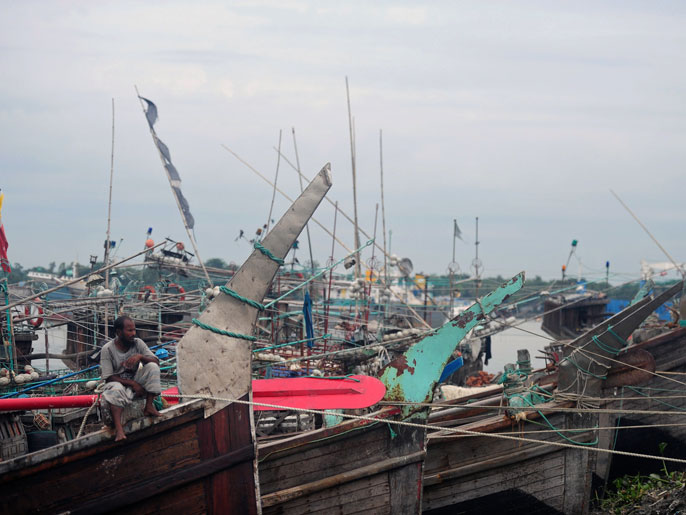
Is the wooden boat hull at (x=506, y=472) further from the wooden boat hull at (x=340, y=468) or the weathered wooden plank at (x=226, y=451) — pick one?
the weathered wooden plank at (x=226, y=451)

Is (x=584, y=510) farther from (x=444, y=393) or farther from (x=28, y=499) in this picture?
(x=28, y=499)

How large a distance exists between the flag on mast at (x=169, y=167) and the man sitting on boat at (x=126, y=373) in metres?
7.99

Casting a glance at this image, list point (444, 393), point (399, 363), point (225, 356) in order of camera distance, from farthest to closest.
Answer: point (444, 393) → point (399, 363) → point (225, 356)

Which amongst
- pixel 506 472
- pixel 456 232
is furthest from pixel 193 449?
pixel 456 232

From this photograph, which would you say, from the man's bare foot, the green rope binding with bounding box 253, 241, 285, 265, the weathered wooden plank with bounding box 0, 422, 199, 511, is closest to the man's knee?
the man's bare foot

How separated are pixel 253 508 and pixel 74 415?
5385mm

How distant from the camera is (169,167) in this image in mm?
13398

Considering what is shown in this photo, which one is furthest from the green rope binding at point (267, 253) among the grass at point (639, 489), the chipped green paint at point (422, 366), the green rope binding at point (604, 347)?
the grass at point (639, 489)

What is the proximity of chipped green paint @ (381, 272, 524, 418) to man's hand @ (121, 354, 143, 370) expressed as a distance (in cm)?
272

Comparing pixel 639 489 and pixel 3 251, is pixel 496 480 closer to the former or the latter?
pixel 639 489

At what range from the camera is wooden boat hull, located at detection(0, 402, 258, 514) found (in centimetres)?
484

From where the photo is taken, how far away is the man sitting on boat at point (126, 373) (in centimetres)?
496

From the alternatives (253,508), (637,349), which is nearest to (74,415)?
(253,508)

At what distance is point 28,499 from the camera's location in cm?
483
